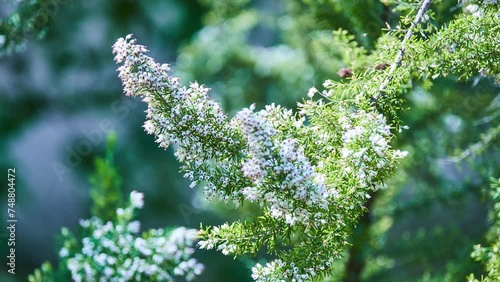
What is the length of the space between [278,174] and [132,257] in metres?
1.36

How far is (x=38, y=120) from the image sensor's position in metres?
8.42

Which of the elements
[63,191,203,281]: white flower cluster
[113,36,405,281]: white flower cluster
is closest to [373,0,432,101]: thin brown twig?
[113,36,405,281]: white flower cluster

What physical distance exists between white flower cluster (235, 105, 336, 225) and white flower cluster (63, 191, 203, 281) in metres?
0.92

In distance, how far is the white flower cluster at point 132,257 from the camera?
10.9 ft

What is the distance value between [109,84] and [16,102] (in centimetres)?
127

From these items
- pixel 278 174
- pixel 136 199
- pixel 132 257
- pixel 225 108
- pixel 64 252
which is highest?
pixel 225 108

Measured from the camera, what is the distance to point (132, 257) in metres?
3.41

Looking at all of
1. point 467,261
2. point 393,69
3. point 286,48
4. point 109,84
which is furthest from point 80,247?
point 109,84

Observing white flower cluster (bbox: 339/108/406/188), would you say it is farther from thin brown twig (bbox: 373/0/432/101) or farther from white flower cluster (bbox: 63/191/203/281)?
white flower cluster (bbox: 63/191/203/281)

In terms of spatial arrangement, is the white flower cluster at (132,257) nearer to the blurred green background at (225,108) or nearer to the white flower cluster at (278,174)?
the white flower cluster at (278,174)

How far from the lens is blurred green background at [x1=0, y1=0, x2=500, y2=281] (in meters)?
5.38

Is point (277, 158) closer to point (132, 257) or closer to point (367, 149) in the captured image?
point (367, 149)

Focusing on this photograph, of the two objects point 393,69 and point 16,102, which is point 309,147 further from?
point 16,102

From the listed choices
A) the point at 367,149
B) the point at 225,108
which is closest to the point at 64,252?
the point at 367,149
